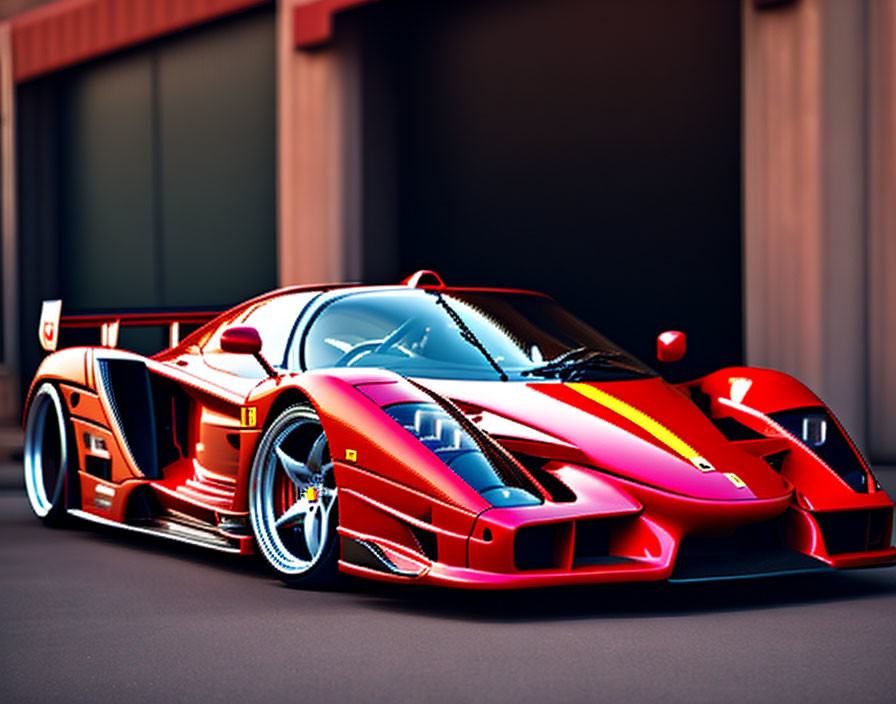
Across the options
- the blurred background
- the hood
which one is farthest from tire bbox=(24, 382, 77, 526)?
the blurred background

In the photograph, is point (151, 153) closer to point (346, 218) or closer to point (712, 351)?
point (346, 218)

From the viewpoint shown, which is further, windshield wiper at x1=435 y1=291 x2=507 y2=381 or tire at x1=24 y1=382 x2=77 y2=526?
tire at x1=24 y1=382 x2=77 y2=526

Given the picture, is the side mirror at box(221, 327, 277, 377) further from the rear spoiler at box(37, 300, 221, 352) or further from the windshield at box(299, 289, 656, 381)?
the rear spoiler at box(37, 300, 221, 352)

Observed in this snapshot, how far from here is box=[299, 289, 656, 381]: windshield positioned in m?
6.01

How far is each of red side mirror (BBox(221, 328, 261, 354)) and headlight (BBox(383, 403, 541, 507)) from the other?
858mm

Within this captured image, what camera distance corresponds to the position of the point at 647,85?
11.7 metres

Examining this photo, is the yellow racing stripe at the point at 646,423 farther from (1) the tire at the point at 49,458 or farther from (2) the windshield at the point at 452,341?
(1) the tire at the point at 49,458

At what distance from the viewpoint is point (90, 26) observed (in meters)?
17.1

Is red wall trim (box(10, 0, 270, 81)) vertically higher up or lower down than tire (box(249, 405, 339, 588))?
higher up

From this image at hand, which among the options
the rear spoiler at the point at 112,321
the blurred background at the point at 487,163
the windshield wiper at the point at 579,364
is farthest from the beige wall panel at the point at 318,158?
Result: the windshield wiper at the point at 579,364

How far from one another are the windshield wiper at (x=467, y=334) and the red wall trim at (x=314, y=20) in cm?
695

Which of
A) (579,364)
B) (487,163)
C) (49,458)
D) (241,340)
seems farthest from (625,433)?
(487,163)

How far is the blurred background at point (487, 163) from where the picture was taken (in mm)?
9891

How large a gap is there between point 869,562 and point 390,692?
2.30m
